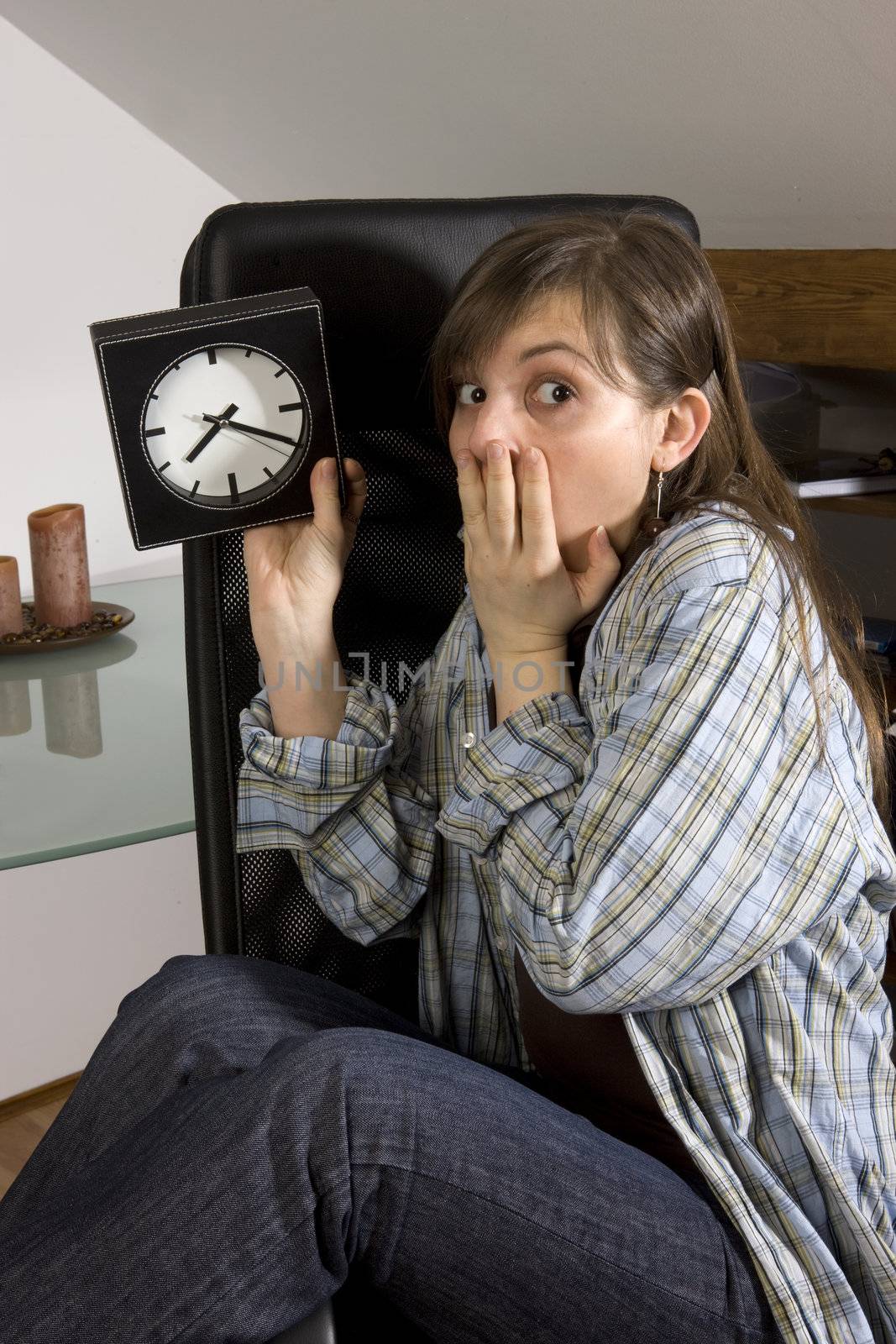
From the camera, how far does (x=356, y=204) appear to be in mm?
1055

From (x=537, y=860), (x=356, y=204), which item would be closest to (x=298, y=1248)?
(x=537, y=860)

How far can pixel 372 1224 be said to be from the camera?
802 mm

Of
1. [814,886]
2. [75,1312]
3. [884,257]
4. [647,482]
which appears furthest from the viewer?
[884,257]

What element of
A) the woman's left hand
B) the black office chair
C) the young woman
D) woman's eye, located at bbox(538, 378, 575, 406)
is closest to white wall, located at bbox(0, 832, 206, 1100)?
the black office chair

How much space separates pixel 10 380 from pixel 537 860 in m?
1.31

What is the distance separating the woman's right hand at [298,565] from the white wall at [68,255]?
2.85 feet

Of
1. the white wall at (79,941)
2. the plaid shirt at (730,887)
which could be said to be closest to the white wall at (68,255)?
the white wall at (79,941)

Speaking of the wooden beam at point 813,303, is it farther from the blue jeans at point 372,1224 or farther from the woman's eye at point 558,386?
the blue jeans at point 372,1224

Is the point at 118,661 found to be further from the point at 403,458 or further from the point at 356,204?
the point at 356,204

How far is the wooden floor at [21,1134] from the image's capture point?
1928 millimetres

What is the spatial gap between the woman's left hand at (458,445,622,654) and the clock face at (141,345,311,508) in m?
0.14

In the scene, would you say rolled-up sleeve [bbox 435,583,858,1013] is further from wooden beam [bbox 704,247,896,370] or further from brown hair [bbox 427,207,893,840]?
wooden beam [bbox 704,247,896,370]

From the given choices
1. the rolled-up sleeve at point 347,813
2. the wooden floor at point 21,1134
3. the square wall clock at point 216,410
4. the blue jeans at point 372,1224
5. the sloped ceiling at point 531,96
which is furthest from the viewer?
the wooden floor at point 21,1134

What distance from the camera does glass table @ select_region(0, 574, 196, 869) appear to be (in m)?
1.06
